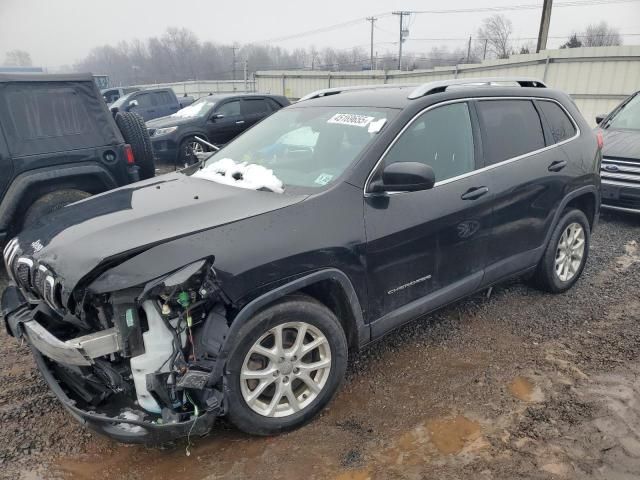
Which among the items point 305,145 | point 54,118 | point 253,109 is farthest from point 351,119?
point 253,109

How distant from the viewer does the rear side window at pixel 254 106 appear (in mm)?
12403

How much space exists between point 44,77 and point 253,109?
764 cm

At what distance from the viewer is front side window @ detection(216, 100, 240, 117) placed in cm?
1208

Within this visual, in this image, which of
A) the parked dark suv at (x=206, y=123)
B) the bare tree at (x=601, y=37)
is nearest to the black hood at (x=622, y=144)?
the parked dark suv at (x=206, y=123)

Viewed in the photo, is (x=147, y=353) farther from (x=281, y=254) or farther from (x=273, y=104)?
(x=273, y=104)

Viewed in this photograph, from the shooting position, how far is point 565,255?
4.45m

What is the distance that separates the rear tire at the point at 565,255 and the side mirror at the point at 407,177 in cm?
197

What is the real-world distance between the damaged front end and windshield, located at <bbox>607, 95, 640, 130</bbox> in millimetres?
7387

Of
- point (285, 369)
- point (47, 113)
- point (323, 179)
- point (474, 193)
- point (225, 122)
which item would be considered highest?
point (47, 113)

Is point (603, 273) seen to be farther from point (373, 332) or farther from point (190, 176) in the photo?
point (190, 176)

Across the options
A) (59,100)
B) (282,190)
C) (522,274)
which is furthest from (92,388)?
(59,100)

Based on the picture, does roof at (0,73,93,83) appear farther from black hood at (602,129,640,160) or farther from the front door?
black hood at (602,129,640,160)

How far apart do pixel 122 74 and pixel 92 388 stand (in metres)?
85.5

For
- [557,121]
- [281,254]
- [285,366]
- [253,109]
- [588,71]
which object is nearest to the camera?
[281,254]
